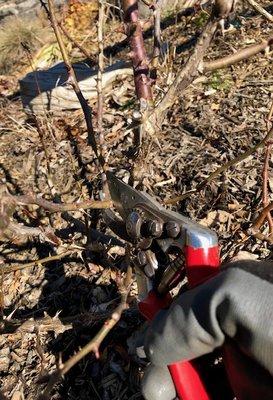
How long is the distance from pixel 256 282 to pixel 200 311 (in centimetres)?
18

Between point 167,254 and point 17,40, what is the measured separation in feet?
12.6

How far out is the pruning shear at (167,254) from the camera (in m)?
1.70

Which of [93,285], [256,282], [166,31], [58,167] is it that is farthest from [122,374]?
[166,31]

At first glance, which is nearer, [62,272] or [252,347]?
[252,347]

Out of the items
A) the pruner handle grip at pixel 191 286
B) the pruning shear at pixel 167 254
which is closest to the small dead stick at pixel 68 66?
the pruning shear at pixel 167 254

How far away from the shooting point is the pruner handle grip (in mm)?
1694

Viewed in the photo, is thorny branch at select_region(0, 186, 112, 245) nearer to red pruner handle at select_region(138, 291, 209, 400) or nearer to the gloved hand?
the gloved hand

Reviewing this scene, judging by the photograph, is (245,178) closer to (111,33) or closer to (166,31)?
(166,31)

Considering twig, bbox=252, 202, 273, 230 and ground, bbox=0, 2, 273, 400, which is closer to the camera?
twig, bbox=252, 202, 273, 230

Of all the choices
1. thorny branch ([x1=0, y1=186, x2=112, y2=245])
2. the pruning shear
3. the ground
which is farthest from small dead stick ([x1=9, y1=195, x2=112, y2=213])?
the ground

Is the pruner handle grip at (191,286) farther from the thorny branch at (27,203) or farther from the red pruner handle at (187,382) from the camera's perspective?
the thorny branch at (27,203)

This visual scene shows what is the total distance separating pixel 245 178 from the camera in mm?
2768

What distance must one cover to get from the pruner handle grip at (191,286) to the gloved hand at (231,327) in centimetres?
9

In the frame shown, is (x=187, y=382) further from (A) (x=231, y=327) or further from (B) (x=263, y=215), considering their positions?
(B) (x=263, y=215)
